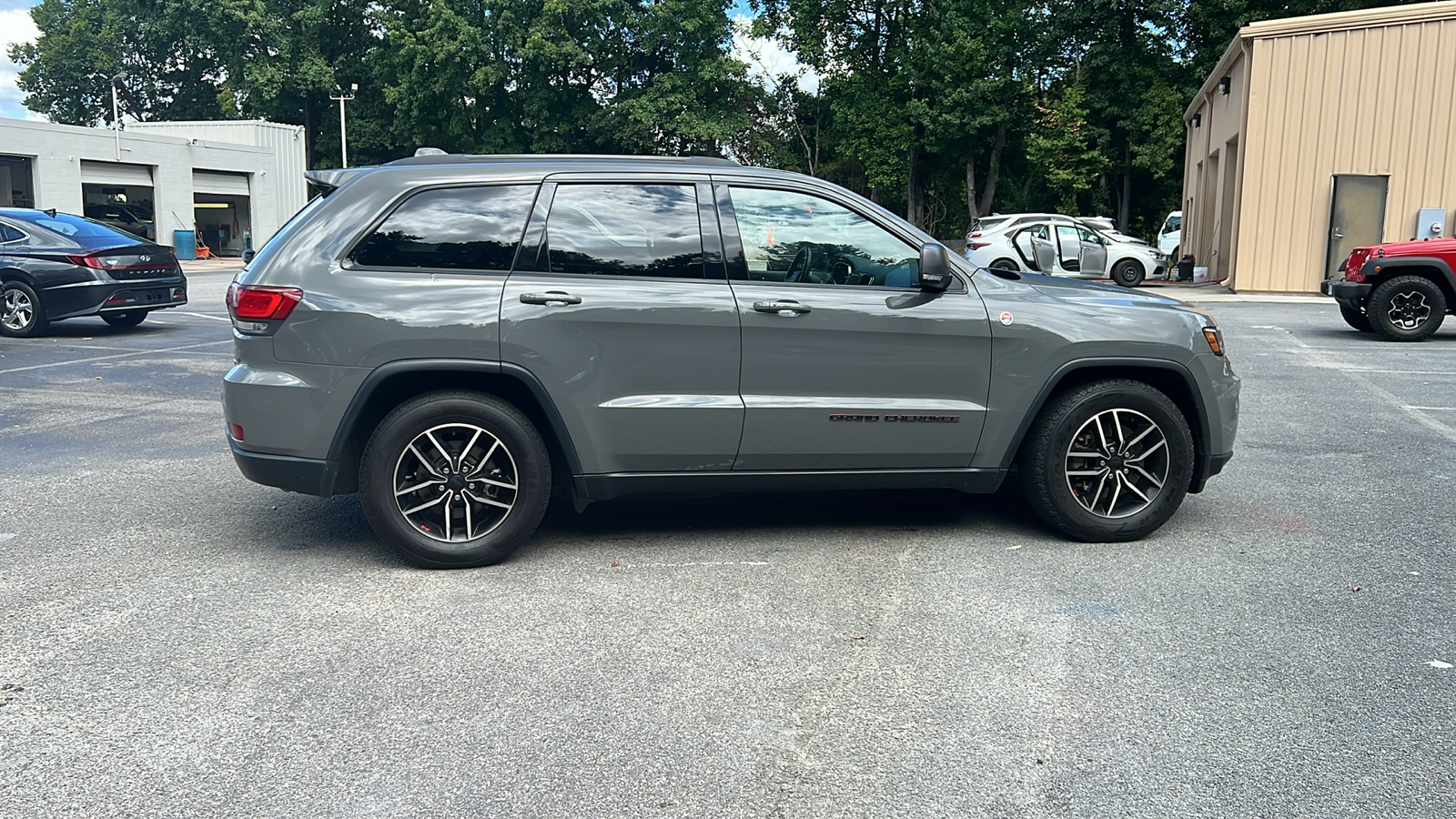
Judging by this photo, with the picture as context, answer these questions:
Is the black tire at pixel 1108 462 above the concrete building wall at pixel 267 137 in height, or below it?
below

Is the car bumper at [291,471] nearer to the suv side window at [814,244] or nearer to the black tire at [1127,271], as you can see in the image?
the suv side window at [814,244]

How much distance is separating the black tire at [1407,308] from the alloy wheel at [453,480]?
13.1 m

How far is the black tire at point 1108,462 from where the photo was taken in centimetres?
535

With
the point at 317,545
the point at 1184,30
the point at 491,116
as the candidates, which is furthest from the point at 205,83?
the point at 317,545

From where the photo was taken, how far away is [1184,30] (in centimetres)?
4144

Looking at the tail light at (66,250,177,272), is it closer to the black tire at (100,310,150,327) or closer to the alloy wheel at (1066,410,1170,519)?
the black tire at (100,310,150,327)

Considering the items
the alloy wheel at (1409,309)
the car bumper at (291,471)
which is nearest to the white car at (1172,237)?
the alloy wheel at (1409,309)

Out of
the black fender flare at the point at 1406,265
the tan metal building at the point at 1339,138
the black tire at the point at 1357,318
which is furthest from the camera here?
the tan metal building at the point at 1339,138

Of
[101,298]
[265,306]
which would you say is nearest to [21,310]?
[101,298]

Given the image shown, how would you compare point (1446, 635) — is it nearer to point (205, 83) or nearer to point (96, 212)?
point (96, 212)

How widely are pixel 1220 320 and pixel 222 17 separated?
56.7 meters

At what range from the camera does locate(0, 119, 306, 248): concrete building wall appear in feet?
130

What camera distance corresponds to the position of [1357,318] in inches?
596

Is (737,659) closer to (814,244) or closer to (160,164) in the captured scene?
(814,244)
